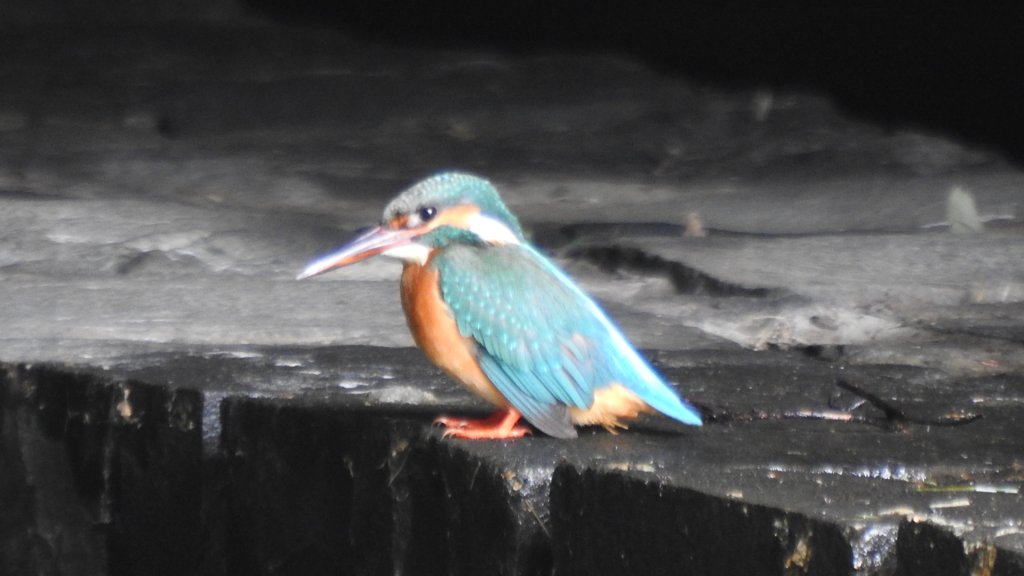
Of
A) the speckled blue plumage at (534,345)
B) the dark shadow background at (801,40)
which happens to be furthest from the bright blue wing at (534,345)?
the dark shadow background at (801,40)

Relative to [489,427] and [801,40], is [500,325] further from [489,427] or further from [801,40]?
[801,40]

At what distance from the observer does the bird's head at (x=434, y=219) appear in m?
2.38

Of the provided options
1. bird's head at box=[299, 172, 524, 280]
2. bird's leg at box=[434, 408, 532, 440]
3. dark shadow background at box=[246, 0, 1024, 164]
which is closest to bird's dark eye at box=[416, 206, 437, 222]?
bird's head at box=[299, 172, 524, 280]

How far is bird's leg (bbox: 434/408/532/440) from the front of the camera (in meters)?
2.36

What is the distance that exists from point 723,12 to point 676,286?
5113mm

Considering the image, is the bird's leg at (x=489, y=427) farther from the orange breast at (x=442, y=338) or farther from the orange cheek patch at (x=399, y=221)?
the orange cheek patch at (x=399, y=221)

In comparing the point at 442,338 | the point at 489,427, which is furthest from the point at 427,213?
the point at 489,427

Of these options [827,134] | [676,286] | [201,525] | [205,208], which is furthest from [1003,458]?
[827,134]

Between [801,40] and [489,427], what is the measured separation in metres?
6.41

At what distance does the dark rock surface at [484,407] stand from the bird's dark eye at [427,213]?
31cm

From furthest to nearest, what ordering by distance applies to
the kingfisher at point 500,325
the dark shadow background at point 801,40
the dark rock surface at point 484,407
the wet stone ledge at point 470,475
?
the dark shadow background at point 801,40 → the kingfisher at point 500,325 → the dark rock surface at point 484,407 → the wet stone ledge at point 470,475

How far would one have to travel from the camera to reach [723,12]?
8695 mm

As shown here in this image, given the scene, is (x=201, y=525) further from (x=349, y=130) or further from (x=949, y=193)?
(x=349, y=130)

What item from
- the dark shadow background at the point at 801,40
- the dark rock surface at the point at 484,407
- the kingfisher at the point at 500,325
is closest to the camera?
the dark rock surface at the point at 484,407
